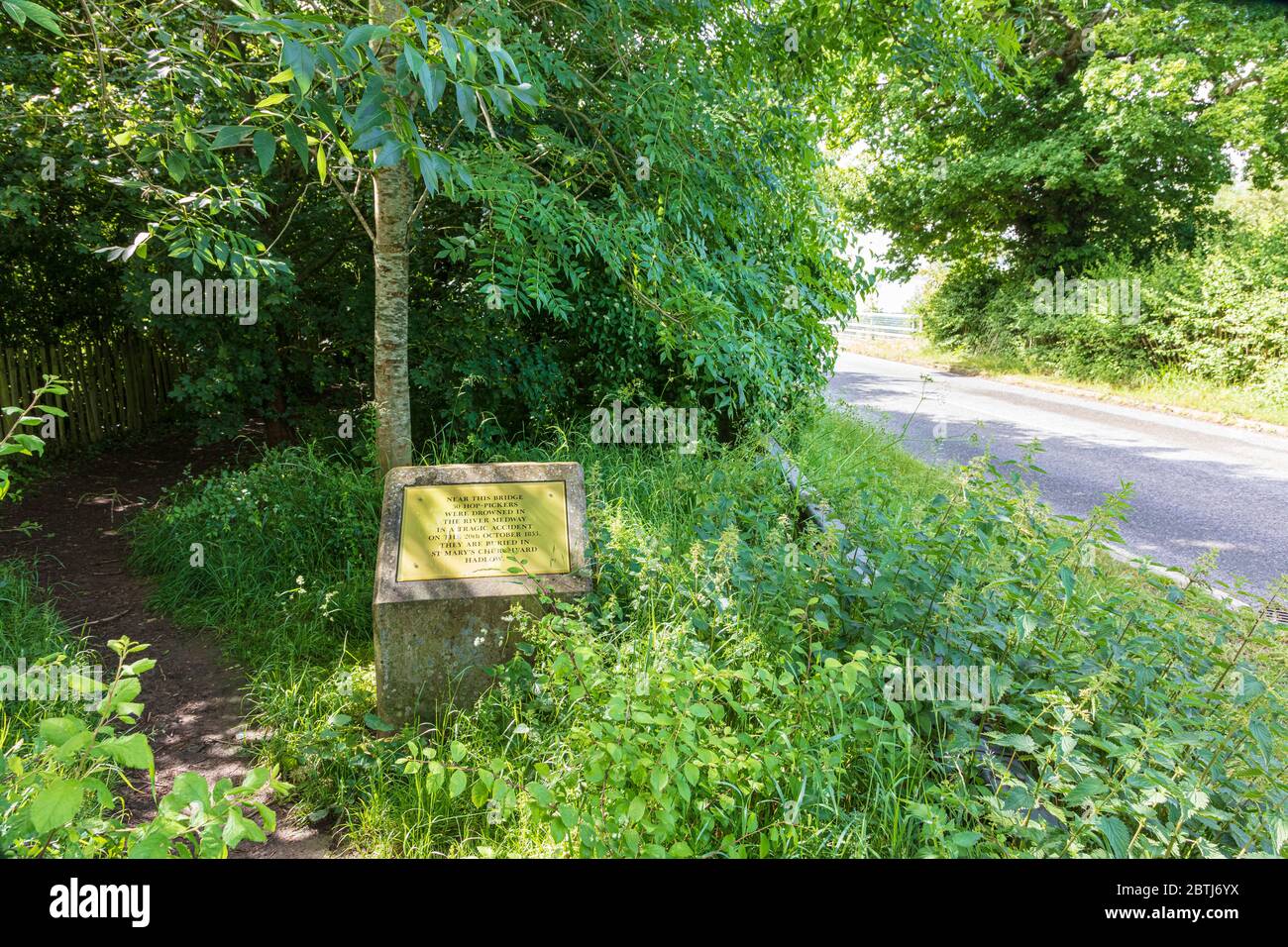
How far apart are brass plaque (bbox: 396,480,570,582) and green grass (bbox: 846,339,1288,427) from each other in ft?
40.2

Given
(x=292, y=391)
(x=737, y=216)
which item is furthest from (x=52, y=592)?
(x=737, y=216)

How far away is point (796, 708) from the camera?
2.81 meters

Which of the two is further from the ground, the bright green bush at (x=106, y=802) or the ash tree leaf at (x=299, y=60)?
the ash tree leaf at (x=299, y=60)

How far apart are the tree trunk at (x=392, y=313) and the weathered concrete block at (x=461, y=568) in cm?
96

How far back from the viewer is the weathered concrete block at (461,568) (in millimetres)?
3520

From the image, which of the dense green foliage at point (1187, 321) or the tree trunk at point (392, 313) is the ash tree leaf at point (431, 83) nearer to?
the tree trunk at point (392, 313)

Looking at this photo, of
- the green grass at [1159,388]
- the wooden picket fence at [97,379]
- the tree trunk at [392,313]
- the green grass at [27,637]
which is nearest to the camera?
the green grass at [27,637]

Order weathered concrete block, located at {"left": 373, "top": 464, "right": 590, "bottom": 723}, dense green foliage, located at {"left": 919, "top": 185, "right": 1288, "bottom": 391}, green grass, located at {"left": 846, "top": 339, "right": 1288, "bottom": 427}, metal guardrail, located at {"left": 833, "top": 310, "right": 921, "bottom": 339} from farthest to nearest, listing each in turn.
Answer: metal guardrail, located at {"left": 833, "top": 310, "right": 921, "bottom": 339}
dense green foliage, located at {"left": 919, "top": 185, "right": 1288, "bottom": 391}
green grass, located at {"left": 846, "top": 339, "right": 1288, "bottom": 427}
weathered concrete block, located at {"left": 373, "top": 464, "right": 590, "bottom": 723}

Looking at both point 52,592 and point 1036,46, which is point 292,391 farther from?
point 1036,46

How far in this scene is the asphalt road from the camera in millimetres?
6000

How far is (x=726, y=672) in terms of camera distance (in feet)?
8.34

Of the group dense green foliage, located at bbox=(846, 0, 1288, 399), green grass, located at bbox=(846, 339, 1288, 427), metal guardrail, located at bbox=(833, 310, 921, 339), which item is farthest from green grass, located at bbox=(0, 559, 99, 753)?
metal guardrail, located at bbox=(833, 310, 921, 339)

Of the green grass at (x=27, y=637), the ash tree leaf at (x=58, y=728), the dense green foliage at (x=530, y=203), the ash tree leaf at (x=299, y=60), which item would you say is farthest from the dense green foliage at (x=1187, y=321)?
the green grass at (x=27, y=637)

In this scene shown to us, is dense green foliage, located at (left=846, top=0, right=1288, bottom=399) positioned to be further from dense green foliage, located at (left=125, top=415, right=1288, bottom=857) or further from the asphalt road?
dense green foliage, located at (left=125, top=415, right=1288, bottom=857)
